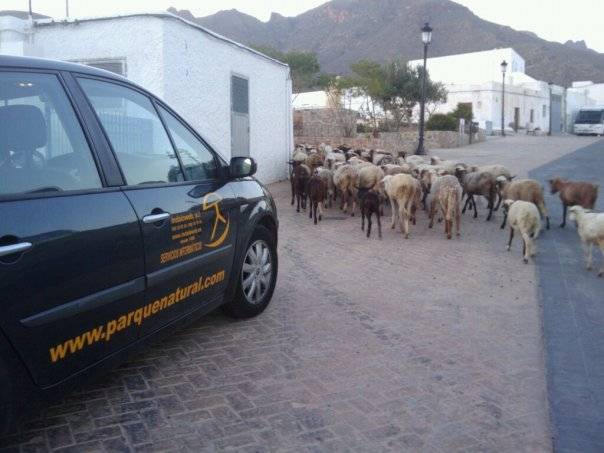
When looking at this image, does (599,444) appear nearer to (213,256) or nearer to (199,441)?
(199,441)

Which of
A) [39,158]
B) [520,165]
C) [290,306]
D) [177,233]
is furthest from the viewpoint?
[520,165]

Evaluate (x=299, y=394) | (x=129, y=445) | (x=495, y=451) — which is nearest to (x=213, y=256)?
(x=299, y=394)

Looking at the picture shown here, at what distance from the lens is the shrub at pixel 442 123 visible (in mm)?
36375

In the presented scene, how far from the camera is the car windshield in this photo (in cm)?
4866

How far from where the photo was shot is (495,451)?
3.56m

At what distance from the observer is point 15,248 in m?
2.80

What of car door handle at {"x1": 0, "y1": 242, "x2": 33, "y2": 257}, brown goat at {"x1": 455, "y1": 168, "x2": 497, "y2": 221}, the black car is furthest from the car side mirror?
brown goat at {"x1": 455, "y1": 168, "x2": 497, "y2": 221}

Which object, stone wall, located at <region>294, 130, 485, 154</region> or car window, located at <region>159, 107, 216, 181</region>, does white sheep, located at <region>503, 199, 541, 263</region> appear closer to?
car window, located at <region>159, 107, 216, 181</region>

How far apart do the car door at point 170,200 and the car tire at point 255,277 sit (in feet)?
1.60

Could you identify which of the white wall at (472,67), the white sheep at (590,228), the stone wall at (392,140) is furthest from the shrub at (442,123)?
the white sheep at (590,228)

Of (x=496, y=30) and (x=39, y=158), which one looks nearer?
(x=39, y=158)

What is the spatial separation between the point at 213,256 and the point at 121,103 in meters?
1.29

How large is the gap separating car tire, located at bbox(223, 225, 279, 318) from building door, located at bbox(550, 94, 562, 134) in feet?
200

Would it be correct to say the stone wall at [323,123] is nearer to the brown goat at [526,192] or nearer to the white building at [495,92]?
the white building at [495,92]
